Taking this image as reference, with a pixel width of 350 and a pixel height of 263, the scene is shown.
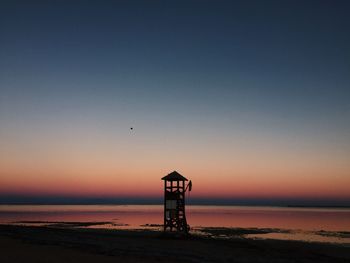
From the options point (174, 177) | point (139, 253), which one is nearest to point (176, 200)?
point (174, 177)

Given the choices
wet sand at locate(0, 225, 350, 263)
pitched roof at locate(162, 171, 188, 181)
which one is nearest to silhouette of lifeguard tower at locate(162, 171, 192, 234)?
pitched roof at locate(162, 171, 188, 181)

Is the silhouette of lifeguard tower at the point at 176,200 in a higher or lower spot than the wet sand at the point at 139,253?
higher

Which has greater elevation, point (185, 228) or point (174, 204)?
point (174, 204)

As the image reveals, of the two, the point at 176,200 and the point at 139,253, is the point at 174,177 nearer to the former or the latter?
the point at 176,200

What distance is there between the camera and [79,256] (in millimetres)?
22828

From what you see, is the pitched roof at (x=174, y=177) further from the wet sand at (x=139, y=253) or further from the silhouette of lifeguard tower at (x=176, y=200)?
the wet sand at (x=139, y=253)

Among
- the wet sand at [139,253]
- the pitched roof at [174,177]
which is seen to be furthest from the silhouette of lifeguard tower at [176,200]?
the wet sand at [139,253]

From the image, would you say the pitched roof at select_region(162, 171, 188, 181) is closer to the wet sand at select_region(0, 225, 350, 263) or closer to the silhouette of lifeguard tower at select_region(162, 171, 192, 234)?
the silhouette of lifeguard tower at select_region(162, 171, 192, 234)

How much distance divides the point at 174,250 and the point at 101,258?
19.6ft

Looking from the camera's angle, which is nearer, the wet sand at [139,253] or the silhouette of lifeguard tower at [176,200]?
the wet sand at [139,253]

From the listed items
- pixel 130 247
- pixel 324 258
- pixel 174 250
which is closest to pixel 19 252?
pixel 130 247

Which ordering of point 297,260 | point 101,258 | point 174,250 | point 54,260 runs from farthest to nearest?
point 174,250 < point 297,260 < point 101,258 < point 54,260

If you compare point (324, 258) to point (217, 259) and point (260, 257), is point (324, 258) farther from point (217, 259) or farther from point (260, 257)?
point (217, 259)

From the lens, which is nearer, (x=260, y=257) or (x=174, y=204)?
(x=260, y=257)
